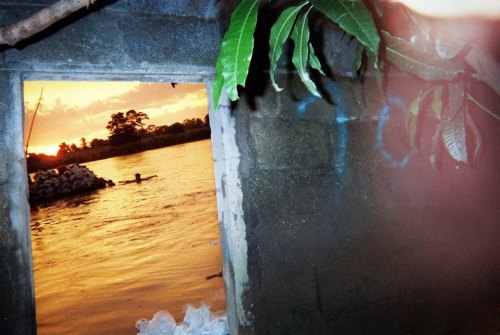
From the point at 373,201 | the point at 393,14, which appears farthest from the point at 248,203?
the point at 393,14

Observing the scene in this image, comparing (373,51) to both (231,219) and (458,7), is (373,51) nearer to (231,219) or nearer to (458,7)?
(458,7)

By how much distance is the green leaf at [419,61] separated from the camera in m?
1.01

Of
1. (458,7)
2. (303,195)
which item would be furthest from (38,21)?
(303,195)

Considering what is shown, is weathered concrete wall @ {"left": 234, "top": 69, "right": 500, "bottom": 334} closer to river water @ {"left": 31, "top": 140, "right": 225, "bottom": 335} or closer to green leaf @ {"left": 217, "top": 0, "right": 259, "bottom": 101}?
river water @ {"left": 31, "top": 140, "right": 225, "bottom": 335}

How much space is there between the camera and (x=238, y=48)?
2.71ft

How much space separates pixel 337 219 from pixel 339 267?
0.33 m

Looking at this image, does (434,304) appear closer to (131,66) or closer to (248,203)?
(248,203)

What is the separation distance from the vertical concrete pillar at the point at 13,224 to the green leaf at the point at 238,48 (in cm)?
128

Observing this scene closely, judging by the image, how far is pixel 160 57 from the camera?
1.84m

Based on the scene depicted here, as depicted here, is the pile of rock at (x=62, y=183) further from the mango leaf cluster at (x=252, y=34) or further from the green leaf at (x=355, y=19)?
the green leaf at (x=355, y=19)

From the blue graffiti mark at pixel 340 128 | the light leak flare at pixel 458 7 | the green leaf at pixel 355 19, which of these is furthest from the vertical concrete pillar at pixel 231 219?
the light leak flare at pixel 458 7

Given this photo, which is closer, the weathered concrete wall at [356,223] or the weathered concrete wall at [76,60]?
the weathered concrete wall at [76,60]

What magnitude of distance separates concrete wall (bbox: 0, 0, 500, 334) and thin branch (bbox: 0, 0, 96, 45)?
49 cm

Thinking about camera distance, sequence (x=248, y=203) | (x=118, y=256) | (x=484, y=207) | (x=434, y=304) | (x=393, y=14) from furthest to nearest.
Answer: (x=118, y=256) < (x=484, y=207) < (x=434, y=304) < (x=248, y=203) < (x=393, y=14)
